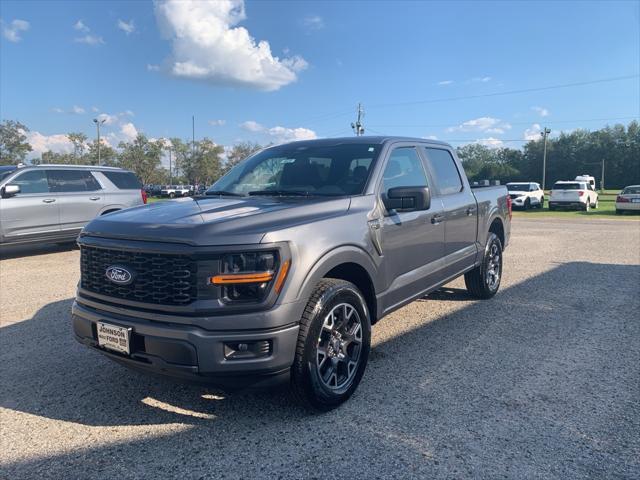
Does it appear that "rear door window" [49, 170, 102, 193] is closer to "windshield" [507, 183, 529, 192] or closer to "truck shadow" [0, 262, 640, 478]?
"truck shadow" [0, 262, 640, 478]

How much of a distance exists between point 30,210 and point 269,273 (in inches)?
345

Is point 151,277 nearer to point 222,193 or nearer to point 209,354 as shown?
point 209,354

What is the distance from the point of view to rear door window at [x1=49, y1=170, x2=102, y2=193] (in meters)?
10.1

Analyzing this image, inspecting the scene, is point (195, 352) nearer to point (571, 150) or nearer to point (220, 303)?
point (220, 303)

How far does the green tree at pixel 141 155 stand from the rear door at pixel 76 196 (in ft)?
252

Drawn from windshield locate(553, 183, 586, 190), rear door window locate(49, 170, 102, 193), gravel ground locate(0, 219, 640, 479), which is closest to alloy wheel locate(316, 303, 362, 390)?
gravel ground locate(0, 219, 640, 479)

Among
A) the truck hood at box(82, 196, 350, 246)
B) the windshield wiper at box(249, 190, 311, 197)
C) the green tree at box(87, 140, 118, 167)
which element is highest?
the green tree at box(87, 140, 118, 167)

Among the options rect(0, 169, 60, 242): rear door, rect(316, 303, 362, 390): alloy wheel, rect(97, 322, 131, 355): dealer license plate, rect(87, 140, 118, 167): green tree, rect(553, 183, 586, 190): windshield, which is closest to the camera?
rect(97, 322, 131, 355): dealer license plate

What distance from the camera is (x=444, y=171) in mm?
5234

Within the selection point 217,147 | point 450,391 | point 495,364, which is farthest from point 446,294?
point 217,147

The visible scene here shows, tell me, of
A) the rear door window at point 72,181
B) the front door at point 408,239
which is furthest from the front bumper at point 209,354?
the rear door window at point 72,181

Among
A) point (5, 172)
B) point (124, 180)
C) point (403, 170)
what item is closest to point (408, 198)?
point (403, 170)

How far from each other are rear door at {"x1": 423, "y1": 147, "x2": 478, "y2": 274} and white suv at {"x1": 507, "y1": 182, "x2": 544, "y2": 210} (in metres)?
23.8

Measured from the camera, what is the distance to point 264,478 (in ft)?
8.34
